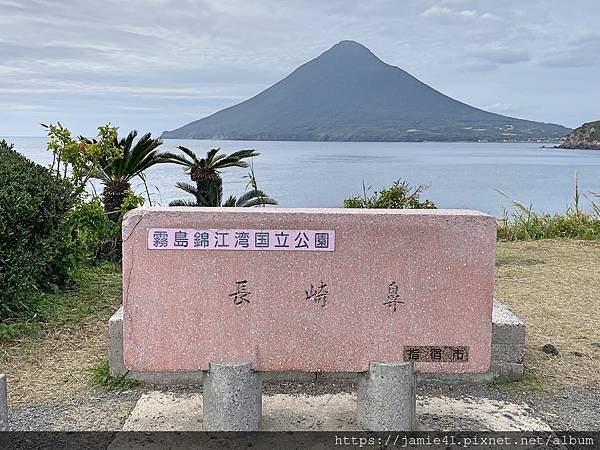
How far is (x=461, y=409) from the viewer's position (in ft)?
11.4

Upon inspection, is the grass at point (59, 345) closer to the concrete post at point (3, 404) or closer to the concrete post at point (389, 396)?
the concrete post at point (3, 404)

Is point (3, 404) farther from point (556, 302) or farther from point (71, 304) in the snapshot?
point (556, 302)

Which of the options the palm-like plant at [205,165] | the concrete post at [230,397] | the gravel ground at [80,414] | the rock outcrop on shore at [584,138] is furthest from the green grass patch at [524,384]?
the rock outcrop on shore at [584,138]

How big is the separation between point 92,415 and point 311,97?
107 meters

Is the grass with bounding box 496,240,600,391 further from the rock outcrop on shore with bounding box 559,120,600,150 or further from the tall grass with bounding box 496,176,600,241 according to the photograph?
the rock outcrop on shore with bounding box 559,120,600,150

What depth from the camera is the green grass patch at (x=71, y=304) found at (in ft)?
14.9

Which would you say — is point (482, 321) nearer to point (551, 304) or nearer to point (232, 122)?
point (551, 304)

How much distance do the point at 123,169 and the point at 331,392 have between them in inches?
173

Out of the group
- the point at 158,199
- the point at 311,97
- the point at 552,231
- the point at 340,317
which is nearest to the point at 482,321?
the point at 340,317

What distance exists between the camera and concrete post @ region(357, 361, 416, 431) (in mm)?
2980

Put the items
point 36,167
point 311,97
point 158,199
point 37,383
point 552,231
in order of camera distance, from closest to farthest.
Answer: point 37,383 → point 36,167 → point 158,199 → point 552,231 → point 311,97

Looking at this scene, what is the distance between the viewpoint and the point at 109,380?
3803mm

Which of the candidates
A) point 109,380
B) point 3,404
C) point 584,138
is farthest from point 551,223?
point 584,138

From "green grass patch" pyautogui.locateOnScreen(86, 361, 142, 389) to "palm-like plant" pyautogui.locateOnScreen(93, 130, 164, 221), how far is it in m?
3.42
